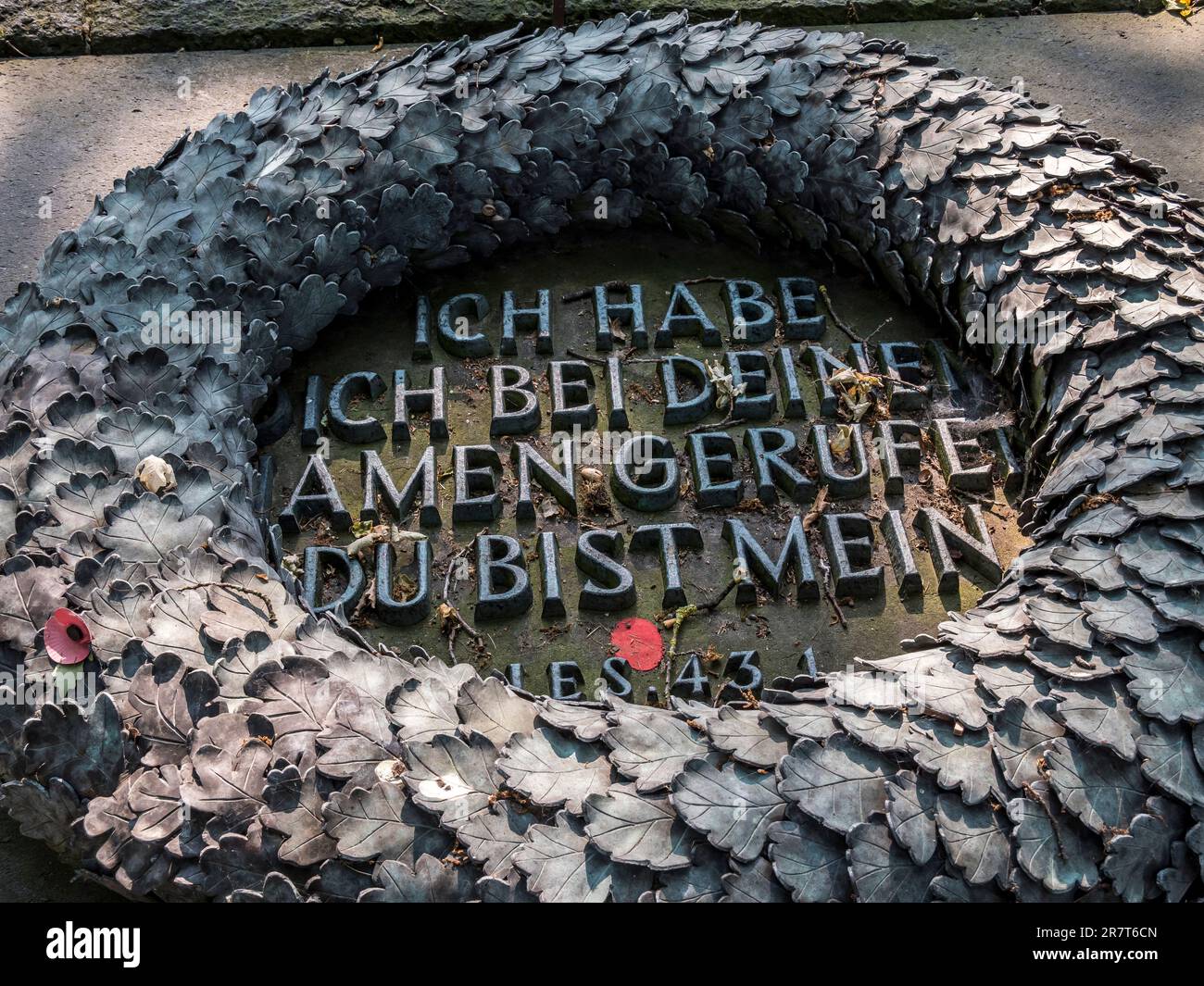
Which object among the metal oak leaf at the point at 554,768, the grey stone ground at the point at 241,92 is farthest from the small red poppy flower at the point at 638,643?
the grey stone ground at the point at 241,92

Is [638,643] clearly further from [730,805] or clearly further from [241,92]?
[241,92]

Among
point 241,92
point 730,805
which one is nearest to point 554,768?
point 730,805

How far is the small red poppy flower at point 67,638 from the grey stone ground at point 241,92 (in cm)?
199

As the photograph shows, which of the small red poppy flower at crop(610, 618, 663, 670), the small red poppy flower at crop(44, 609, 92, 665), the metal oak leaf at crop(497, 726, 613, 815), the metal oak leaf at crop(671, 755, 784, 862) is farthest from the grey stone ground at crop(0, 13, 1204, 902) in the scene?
the metal oak leaf at crop(671, 755, 784, 862)

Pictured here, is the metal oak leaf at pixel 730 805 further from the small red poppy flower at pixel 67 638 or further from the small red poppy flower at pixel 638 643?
the small red poppy flower at pixel 67 638

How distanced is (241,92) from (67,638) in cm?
314

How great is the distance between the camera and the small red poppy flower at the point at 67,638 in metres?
2.93

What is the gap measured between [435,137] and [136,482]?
1.59 m

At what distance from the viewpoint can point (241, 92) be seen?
539 centimetres

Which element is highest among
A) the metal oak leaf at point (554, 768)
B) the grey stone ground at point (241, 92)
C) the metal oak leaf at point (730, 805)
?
the grey stone ground at point (241, 92)

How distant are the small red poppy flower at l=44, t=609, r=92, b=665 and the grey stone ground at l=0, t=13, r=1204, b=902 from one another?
199cm

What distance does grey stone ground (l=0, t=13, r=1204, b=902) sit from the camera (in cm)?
491

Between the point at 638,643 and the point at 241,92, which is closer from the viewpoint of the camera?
the point at 638,643

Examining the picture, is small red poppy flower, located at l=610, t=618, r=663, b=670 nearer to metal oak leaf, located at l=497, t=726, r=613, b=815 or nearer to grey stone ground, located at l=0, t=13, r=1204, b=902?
metal oak leaf, located at l=497, t=726, r=613, b=815
